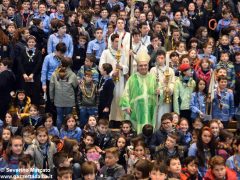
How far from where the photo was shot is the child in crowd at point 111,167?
12258mm

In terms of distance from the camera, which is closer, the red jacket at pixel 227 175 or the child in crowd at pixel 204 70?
the red jacket at pixel 227 175

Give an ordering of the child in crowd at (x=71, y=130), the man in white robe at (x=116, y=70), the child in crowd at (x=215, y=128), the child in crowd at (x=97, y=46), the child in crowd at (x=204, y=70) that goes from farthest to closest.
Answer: the child in crowd at (x=97, y=46)
the man in white robe at (x=116, y=70)
the child in crowd at (x=204, y=70)
the child in crowd at (x=71, y=130)
the child in crowd at (x=215, y=128)

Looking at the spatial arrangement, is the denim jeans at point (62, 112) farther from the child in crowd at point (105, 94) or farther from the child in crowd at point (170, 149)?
the child in crowd at point (170, 149)

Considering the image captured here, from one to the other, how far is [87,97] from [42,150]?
2.57 meters

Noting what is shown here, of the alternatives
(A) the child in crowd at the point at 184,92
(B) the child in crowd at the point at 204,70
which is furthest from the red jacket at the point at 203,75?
(A) the child in crowd at the point at 184,92

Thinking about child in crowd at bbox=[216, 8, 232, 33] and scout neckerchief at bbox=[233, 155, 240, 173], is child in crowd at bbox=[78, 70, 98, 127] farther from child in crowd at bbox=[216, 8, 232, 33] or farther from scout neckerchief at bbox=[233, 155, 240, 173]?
child in crowd at bbox=[216, 8, 232, 33]

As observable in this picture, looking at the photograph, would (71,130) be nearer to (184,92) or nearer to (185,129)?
(185,129)

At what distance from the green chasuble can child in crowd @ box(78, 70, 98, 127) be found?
583 mm

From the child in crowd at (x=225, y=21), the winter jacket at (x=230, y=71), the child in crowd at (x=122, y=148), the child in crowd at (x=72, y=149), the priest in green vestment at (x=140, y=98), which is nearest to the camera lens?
the child in crowd at (x=72, y=149)

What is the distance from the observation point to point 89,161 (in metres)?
12.1

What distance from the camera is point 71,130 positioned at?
1419cm

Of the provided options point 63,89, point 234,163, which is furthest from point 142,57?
point 234,163

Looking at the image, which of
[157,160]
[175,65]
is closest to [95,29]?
[175,65]

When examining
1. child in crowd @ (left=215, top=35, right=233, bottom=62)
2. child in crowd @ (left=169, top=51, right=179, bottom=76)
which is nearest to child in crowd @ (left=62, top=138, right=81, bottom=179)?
child in crowd @ (left=169, top=51, right=179, bottom=76)
